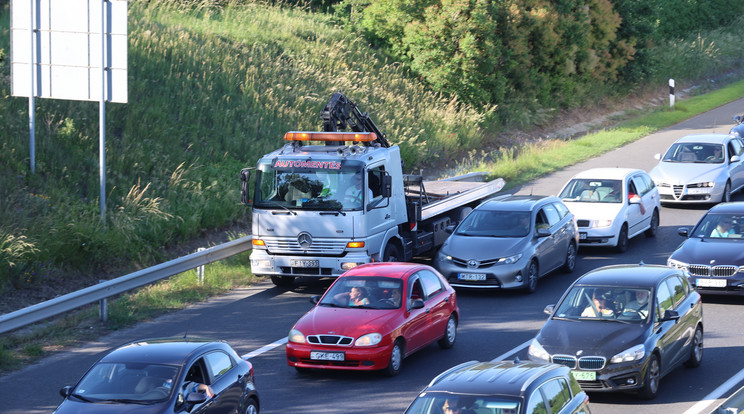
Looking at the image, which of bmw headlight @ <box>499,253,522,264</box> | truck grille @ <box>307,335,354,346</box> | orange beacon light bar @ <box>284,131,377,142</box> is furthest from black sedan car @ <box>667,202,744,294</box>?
truck grille @ <box>307,335,354,346</box>

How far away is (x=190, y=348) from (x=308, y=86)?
929 inches

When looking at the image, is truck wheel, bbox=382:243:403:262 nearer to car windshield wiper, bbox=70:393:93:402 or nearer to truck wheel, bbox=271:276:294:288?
truck wheel, bbox=271:276:294:288

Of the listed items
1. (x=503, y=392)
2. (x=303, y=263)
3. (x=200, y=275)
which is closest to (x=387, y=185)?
(x=303, y=263)

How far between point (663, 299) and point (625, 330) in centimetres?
99

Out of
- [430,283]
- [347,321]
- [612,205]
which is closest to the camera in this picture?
[347,321]

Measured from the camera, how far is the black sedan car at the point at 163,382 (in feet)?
30.3

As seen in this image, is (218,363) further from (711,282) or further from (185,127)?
(185,127)

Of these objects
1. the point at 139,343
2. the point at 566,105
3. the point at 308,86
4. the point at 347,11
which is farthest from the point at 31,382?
the point at 566,105

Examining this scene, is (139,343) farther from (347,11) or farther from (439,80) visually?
(347,11)

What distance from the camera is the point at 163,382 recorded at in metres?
9.45

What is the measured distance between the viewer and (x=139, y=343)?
405 inches

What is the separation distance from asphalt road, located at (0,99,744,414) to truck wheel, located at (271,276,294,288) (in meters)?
0.21

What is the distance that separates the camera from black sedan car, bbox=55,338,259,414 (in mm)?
9227

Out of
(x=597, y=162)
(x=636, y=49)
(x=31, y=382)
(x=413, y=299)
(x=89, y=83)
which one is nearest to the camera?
(x=31, y=382)
